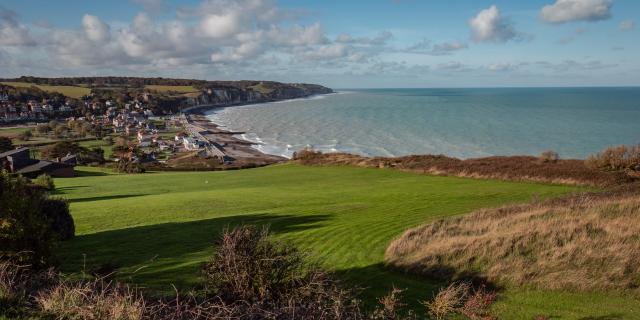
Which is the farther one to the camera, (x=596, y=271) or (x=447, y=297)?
(x=596, y=271)

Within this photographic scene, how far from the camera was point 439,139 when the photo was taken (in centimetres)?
8875

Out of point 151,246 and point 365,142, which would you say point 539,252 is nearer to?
point 151,246

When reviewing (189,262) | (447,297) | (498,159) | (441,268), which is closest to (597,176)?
(498,159)

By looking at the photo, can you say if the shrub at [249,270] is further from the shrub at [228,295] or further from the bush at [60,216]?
the bush at [60,216]

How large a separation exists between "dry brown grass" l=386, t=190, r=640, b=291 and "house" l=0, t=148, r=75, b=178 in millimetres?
50543

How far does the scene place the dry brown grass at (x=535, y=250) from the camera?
10391mm

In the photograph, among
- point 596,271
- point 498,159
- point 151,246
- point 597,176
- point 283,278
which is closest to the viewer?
point 283,278

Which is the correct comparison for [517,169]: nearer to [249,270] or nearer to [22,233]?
[249,270]

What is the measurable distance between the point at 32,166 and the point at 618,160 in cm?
6093

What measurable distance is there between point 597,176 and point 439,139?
61490 millimetres

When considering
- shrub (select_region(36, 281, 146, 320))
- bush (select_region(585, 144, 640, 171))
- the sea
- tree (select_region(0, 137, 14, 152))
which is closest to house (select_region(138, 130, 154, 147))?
the sea

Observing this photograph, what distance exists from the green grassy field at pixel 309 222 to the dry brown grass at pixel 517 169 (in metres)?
1.92

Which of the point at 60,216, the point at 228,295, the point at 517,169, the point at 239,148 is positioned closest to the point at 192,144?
the point at 239,148

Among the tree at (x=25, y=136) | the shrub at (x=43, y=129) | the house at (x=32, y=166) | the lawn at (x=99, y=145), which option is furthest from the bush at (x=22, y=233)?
the shrub at (x=43, y=129)
